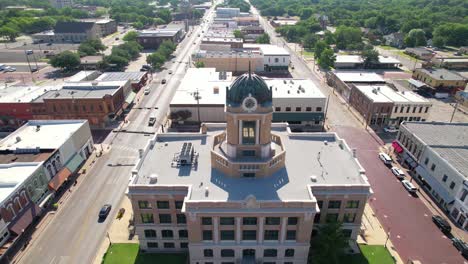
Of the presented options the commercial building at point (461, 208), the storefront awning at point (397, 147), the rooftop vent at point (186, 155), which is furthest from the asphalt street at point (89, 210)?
the storefront awning at point (397, 147)

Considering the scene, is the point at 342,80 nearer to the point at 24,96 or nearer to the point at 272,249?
the point at 272,249

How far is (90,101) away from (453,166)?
11449 cm

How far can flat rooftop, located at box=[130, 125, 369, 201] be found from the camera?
181ft

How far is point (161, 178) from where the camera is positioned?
59438 mm

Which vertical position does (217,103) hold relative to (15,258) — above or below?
above

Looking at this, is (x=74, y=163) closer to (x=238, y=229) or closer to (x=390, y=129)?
(x=238, y=229)

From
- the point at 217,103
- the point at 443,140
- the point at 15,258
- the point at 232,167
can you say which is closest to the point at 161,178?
the point at 232,167

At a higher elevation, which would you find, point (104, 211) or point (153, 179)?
point (153, 179)

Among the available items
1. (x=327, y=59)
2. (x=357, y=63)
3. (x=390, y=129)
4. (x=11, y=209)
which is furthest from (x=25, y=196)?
(x=357, y=63)

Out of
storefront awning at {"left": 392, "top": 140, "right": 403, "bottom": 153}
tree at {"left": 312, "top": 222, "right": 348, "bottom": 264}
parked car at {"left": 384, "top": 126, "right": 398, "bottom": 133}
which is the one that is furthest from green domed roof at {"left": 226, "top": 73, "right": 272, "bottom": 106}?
parked car at {"left": 384, "top": 126, "right": 398, "bottom": 133}

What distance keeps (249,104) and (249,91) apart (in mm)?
2449

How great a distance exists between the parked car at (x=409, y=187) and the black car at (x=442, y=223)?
31.4 feet

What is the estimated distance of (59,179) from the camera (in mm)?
77688

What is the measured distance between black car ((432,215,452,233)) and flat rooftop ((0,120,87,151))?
98.8 m
